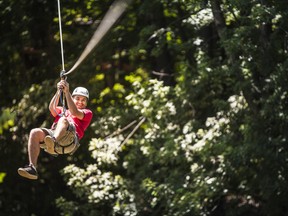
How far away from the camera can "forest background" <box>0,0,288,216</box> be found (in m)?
11.7

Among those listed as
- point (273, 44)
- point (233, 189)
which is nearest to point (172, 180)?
point (233, 189)

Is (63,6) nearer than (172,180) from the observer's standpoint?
No

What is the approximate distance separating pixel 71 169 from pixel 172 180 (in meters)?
1.84

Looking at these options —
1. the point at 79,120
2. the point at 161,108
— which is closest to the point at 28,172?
the point at 79,120

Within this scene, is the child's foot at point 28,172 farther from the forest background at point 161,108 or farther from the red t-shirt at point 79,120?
the forest background at point 161,108

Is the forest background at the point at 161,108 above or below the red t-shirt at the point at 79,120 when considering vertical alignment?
below

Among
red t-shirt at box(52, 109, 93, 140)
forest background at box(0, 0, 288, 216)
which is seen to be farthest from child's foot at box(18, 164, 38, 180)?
forest background at box(0, 0, 288, 216)

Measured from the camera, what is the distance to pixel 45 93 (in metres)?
14.4

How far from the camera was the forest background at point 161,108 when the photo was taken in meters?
11.7

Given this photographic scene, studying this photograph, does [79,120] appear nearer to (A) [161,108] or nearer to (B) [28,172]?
(B) [28,172]

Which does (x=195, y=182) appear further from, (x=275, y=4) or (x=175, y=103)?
(x=275, y=4)

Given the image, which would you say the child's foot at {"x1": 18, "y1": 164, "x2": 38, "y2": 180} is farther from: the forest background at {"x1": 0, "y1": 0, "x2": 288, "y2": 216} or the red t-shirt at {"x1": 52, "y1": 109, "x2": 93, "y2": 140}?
the forest background at {"x1": 0, "y1": 0, "x2": 288, "y2": 216}

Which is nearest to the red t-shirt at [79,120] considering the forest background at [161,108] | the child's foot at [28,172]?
the child's foot at [28,172]

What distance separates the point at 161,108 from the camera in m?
12.5
